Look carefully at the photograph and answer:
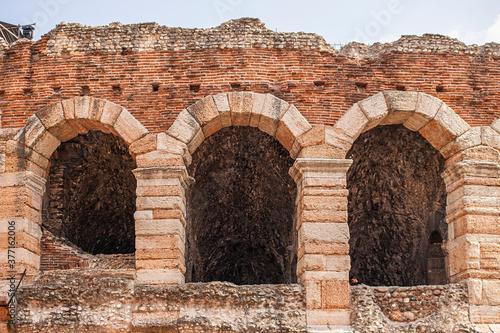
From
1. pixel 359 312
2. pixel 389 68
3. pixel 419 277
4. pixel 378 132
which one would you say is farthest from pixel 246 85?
pixel 419 277

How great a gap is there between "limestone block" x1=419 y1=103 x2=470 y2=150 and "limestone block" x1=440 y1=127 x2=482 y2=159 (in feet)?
0.21

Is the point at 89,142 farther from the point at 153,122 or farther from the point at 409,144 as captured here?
the point at 409,144

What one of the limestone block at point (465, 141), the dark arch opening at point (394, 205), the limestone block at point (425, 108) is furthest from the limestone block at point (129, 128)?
the limestone block at point (465, 141)

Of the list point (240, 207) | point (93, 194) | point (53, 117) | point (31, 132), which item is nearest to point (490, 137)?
point (240, 207)

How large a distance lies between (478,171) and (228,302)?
13.5ft

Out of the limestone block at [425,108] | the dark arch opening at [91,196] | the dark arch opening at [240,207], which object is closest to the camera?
the limestone block at [425,108]

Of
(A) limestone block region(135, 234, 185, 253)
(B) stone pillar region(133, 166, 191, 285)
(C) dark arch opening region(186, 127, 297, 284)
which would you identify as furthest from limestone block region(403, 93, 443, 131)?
(A) limestone block region(135, 234, 185, 253)

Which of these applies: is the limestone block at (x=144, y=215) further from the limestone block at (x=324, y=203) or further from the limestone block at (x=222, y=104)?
the limestone block at (x=324, y=203)

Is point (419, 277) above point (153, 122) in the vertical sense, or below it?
below

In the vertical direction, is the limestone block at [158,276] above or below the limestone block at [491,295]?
above

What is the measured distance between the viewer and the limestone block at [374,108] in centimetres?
952

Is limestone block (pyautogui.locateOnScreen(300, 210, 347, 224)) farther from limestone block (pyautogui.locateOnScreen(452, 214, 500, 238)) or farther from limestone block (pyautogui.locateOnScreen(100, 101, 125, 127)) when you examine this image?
limestone block (pyautogui.locateOnScreen(100, 101, 125, 127))

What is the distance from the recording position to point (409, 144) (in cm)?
1144

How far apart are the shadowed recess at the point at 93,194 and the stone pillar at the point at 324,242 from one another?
14.5 feet
